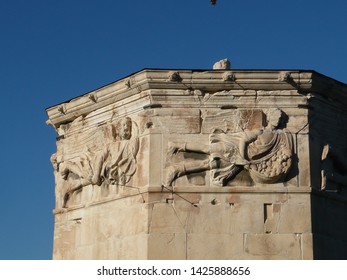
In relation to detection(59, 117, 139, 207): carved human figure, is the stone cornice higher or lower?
higher

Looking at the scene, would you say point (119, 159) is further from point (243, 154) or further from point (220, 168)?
point (243, 154)

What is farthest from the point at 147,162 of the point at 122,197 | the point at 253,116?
the point at 253,116

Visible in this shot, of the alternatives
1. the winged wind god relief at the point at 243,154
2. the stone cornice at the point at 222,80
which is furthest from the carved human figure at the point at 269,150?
the stone cornice at the point at 222,80

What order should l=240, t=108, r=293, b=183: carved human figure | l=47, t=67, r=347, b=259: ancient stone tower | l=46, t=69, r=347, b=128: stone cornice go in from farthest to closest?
l=46, t=69, r=347, b=128: stone cornice
l=240, t=108, r=293, b=183: carved human figure
l=47, t=67, r=347, b=259: ancient stone tower

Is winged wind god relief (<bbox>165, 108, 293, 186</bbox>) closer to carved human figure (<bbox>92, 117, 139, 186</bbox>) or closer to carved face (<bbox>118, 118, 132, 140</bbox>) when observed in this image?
carved human figure (<bbox>92, 117, 139, 186</bbox>)

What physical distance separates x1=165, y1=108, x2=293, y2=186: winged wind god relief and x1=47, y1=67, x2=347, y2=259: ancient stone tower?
2 cm

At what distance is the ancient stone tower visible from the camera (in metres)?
13.5

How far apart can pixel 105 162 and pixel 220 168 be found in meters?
2.12

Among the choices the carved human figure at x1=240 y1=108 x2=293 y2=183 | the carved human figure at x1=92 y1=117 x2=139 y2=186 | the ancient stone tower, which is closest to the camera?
the ancient stone tower

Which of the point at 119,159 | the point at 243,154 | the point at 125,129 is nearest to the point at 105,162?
the point at 119,159

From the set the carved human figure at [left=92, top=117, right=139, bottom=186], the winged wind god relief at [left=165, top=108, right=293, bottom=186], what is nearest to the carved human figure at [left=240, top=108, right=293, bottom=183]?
the winged wind god relief at [left=165, top=108, right=293, bottom=186]

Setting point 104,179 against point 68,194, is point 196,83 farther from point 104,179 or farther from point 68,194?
point 68,194

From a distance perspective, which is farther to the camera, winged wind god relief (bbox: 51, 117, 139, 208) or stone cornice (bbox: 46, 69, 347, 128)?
winged wind god relief (bbox: 51, 117, 139, 208)
